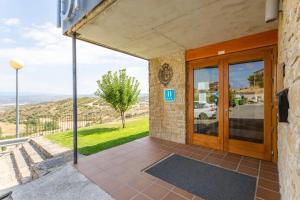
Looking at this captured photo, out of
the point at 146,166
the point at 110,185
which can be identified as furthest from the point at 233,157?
the point at 110,185

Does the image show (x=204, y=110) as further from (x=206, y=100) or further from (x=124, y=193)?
(x=124, y=193)

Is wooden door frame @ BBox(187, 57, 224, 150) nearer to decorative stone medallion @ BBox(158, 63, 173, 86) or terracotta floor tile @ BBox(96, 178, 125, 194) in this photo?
decorative stone medallion @ BBox(158, 63, 173, 86)

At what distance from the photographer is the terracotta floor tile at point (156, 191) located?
6.93ft

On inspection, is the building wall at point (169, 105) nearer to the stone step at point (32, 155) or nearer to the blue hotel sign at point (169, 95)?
the blue hotel sign at point (169, 95)

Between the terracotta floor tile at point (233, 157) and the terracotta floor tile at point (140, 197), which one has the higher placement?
the terracotta floor tile at point (233, 157)

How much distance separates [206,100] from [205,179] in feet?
6.71

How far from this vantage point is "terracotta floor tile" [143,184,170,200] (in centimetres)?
211

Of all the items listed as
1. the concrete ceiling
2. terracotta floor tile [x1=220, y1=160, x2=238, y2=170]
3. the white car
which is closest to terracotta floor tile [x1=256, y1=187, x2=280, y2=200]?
terracotta floor tile [x1=220, y1=160, x2=238, y2=170]

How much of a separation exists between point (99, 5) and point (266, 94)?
3.47 meters

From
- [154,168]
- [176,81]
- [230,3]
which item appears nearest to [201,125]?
[176,81]

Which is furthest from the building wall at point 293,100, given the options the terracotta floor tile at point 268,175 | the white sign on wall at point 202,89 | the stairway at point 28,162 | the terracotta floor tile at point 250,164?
the stairway at point 28,162

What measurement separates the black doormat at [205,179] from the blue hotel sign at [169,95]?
1886 millimetres

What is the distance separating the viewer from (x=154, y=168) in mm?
2920

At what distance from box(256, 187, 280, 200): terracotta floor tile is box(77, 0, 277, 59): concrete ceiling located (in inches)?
103
